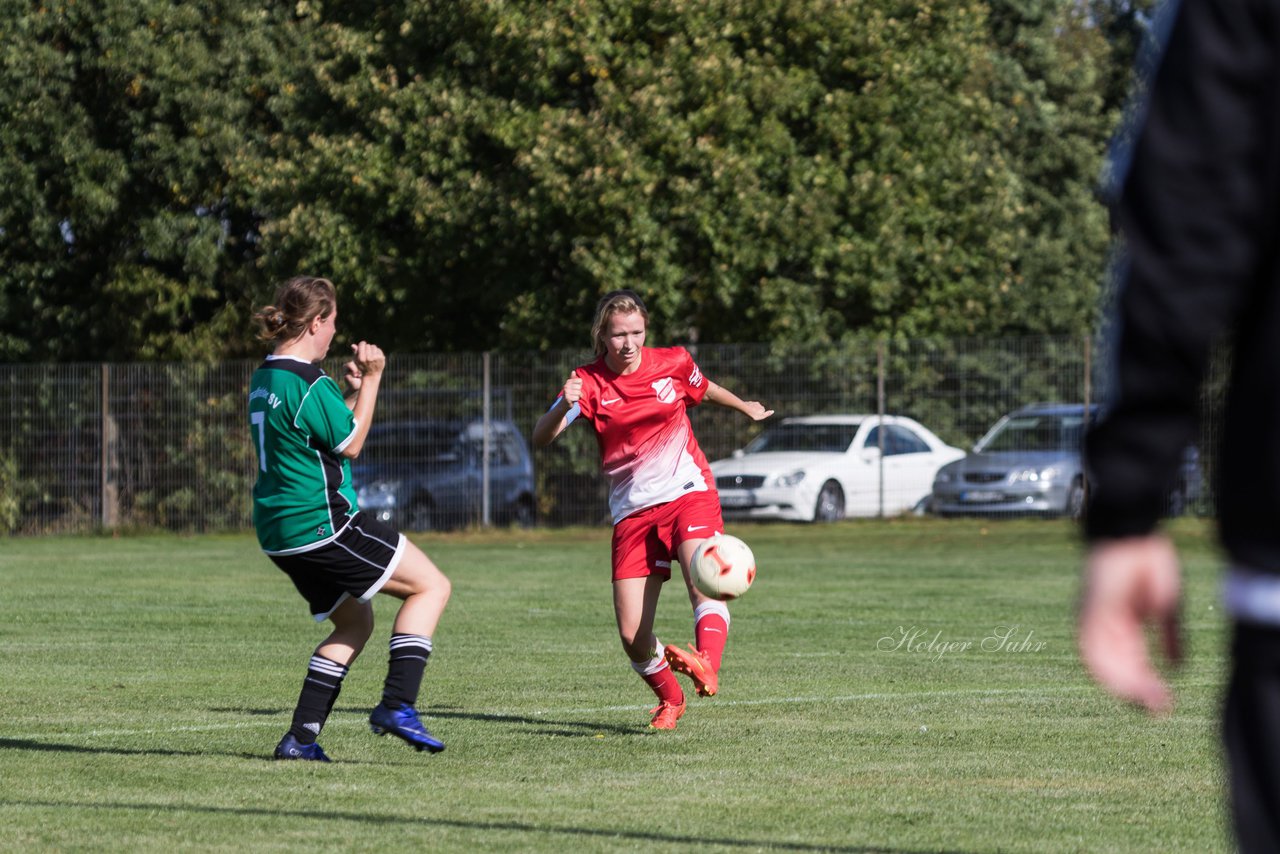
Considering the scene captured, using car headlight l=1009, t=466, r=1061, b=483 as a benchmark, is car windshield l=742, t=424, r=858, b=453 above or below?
above

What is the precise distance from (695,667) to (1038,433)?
1812cm

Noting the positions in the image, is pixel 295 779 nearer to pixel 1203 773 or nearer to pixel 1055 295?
pixel 1203 773

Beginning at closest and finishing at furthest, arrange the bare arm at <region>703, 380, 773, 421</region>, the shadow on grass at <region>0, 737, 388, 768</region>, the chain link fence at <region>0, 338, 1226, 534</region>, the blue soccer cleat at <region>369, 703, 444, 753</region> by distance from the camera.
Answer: the blue soccer cleat at <region>369, 703, 444, 753</region> → the shadow on grass at <region>0, 737, 388, 768</region> → the bare arm at <region>703, 380, 773, 421</region> → the chain link fence at <region>0, 338, 1226, 534</region>

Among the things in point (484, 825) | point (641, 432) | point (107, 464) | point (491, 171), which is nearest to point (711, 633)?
point (641, 432)

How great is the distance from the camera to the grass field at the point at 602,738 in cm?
582

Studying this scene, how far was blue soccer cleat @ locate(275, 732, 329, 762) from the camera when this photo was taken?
7246mm

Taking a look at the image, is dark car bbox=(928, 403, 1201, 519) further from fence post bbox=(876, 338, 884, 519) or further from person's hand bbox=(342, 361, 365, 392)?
person's hand bbox=(342, 361, 365, 392)

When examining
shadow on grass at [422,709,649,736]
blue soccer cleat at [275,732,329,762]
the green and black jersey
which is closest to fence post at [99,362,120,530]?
shadow on grass at [422,709,649,736]

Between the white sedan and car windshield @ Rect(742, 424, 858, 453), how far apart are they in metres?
0.01

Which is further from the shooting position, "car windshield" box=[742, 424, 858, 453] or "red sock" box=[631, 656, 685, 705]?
"car windshield" box=[742, 424, 858, 453]

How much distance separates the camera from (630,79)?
26703mm

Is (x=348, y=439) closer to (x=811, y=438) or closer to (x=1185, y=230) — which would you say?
(x=1185, y=230)

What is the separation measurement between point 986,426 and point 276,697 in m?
18.1

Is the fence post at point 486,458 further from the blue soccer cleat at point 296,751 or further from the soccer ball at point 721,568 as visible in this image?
the blue soccer cleat at point 296,751
